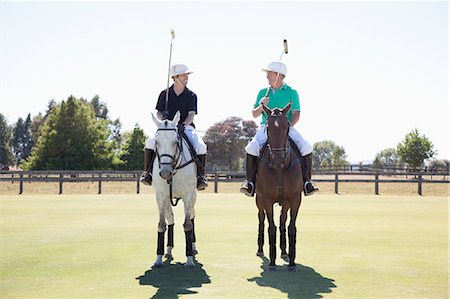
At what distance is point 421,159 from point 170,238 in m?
62.6

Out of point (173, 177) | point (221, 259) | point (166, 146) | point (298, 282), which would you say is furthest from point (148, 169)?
point (298, 282)

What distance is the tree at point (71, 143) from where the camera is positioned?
5216cm

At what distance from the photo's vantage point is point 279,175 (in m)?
8.47

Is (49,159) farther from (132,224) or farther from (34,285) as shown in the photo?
(34,285)

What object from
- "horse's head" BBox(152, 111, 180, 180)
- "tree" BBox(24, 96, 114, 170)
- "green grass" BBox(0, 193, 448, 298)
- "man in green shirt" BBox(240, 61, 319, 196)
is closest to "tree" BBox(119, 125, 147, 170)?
"tree" BBox(24, 96, 114, 170)

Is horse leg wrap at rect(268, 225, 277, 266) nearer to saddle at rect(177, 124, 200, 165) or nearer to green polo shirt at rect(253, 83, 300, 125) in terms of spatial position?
saddle at rect(177, 124, 200, 165)

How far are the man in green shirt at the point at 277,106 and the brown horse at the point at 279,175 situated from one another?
0.21 m

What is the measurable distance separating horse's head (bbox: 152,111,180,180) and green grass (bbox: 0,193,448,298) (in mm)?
1461

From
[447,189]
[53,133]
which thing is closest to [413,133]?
[447,189]

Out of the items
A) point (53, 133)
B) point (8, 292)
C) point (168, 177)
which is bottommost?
point (8, 292)

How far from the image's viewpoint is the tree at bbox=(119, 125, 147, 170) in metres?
56.9

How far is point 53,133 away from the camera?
52.5 metres

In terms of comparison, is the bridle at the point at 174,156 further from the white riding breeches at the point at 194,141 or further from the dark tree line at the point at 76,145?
the dark tree line at the point at 76,145

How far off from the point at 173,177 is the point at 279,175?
164 centimetres
